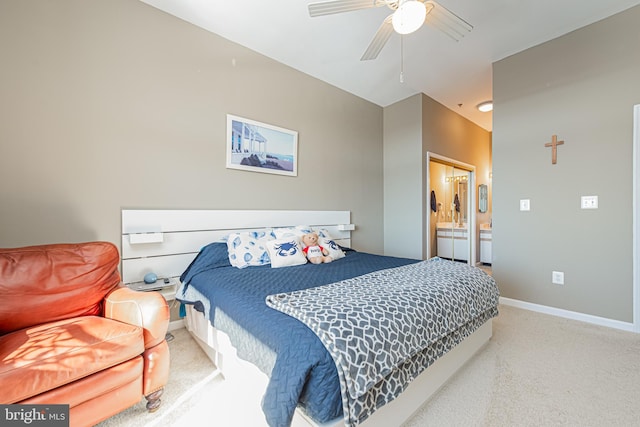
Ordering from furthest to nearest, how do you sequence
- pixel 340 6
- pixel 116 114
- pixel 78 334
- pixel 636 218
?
pixel 636 218, pixel 116 114, pixel 340 6, pixel 78 334

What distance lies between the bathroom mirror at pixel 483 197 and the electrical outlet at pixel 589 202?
2642 mm

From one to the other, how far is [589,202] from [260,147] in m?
3.30

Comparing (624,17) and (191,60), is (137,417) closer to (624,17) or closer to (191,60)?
(191,60)

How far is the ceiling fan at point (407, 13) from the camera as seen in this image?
1480 mm

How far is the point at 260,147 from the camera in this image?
2.81m

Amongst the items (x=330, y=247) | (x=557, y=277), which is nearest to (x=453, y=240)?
(x=557, y=277)

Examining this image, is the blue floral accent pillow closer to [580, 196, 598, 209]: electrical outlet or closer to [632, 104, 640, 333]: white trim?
[580, 196, 598, 209]: electrical outlet

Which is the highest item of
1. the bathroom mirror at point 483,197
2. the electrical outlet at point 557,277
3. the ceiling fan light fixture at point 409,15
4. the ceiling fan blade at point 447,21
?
the ceiling fan blade at point 447,21

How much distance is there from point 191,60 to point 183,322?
2.43 meters

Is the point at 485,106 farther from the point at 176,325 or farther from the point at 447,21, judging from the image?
the point at 176,325

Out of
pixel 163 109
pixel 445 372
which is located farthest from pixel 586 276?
pixel 163 109

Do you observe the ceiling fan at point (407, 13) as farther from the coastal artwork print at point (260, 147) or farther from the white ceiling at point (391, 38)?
the coastal artwork print at point (260, 147)

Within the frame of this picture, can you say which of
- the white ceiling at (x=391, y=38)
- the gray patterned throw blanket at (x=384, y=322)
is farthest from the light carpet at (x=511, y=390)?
the white ceiling at (x=391, y=38)

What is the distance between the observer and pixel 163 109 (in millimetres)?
2232
